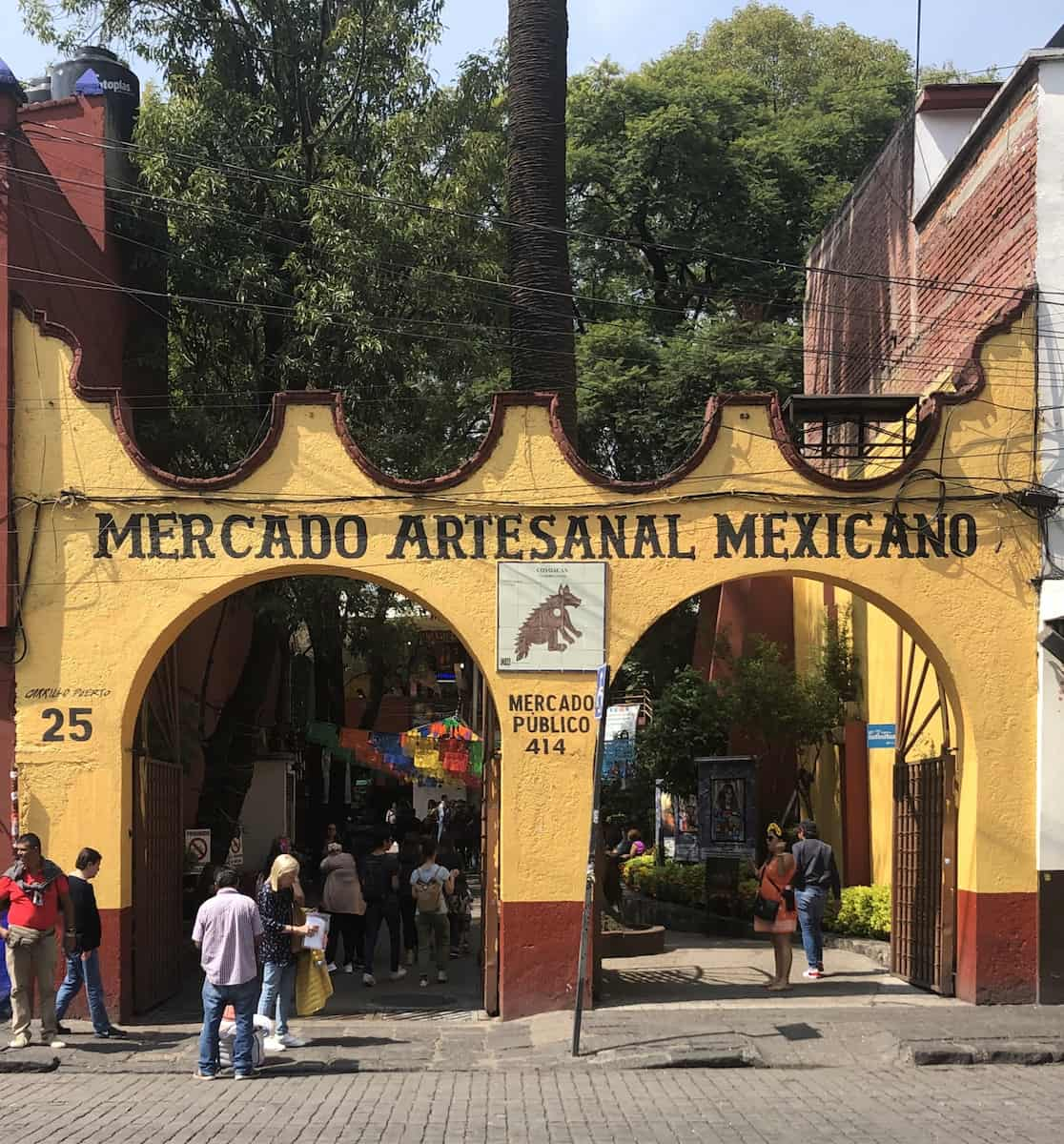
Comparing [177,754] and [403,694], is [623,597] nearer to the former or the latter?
[177,754]

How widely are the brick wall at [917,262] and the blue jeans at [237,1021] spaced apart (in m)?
10.0

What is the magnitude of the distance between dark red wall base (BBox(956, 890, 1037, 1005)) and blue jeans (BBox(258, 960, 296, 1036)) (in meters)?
6.40

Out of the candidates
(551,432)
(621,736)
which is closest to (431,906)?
(551,432)

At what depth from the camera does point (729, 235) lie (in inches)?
1366

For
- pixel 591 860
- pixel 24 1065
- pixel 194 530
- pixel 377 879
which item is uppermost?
pixel 194 530

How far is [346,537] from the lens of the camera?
1466 centimetres

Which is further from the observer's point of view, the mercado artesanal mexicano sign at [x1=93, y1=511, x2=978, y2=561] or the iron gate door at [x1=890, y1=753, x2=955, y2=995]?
the iron gate door at [x1=890, y1=753, x2=955, y2=995]

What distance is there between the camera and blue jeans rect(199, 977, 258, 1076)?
11.2 meters

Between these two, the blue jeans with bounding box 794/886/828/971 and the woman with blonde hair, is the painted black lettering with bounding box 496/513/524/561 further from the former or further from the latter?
the blue jeans with bounding box 794/886/828/971

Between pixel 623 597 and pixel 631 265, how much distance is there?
22.6 metres

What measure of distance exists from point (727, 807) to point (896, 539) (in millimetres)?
8197

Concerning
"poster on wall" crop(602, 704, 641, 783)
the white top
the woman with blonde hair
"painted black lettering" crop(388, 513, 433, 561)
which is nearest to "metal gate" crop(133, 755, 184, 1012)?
the woman with blonde hair

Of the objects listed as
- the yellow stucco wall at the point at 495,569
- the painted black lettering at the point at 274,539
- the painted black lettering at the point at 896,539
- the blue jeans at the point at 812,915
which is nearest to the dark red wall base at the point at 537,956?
the yellow stucco wall at the point at 495,569

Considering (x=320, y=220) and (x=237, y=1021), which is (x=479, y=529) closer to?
(x=237, y=1021)
